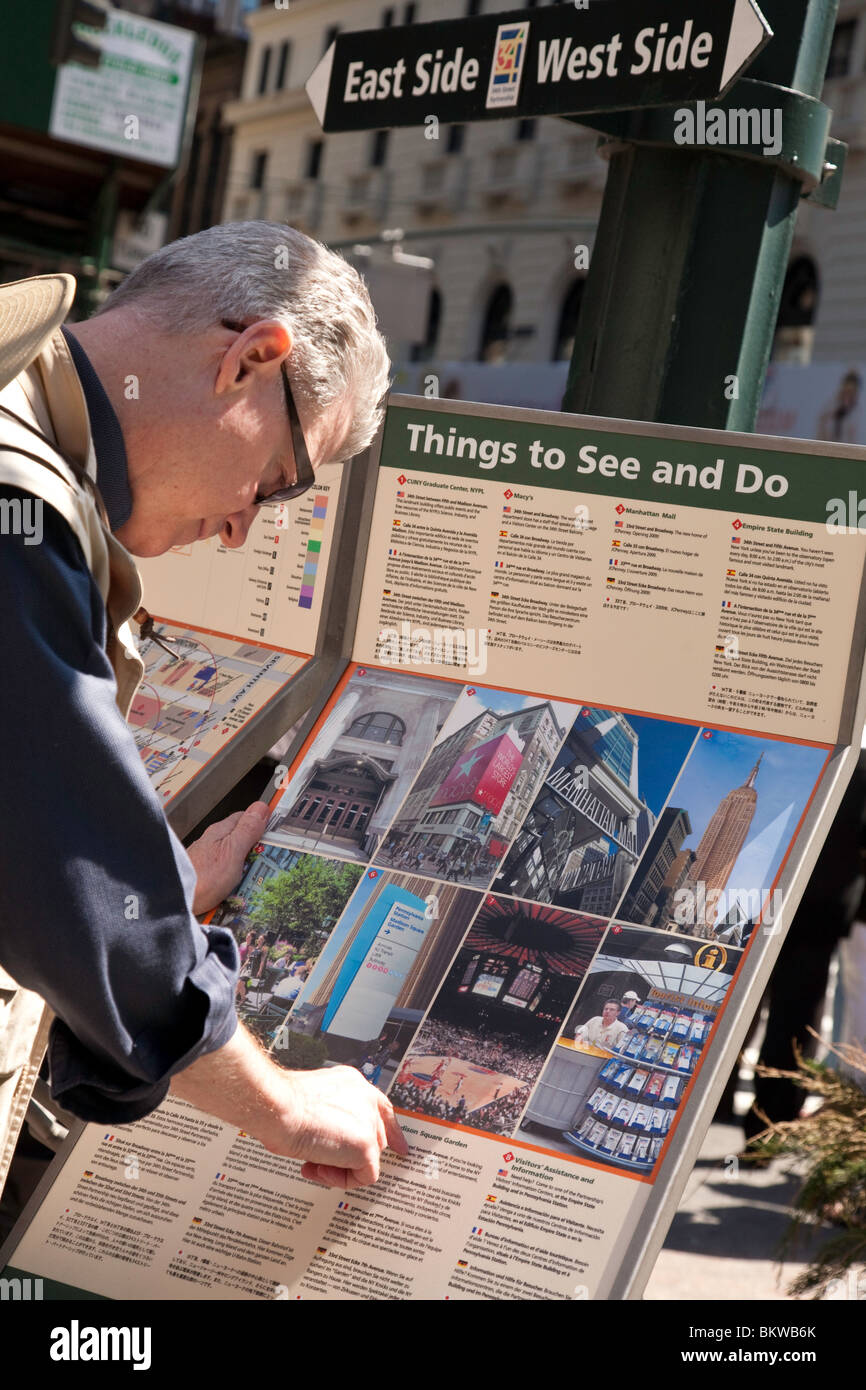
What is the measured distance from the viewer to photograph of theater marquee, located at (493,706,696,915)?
80.3 inches

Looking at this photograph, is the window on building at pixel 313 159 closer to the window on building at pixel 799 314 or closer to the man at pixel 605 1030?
the window on building at pixel 799 314

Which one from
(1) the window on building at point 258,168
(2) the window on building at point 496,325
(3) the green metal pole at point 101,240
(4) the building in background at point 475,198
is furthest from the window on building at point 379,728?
(1) the window on building at point 258,168

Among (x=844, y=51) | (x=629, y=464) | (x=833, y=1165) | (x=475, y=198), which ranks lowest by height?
(x=833, y=1165)

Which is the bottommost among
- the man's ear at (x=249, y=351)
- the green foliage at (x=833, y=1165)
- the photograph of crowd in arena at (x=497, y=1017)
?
the green foliage at (x=833, y=1165)

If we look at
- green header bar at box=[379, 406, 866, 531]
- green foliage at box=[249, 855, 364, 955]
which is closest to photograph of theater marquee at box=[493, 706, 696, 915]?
green foliage at box=[249, 855, 364, 955]

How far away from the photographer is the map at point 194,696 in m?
2.52

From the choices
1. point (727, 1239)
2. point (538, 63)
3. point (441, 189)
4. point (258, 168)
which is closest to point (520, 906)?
point (538, 63)

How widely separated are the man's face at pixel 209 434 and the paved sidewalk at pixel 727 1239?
105 inches

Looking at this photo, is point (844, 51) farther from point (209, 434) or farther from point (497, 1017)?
point (209, 434)

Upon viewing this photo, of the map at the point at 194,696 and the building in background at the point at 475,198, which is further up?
the building in background at the point at 475,198

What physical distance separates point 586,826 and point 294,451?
703mm

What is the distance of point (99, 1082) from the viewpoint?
4.81 feet

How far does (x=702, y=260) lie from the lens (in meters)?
2.76

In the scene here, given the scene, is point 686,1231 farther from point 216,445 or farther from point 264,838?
point 216,445
